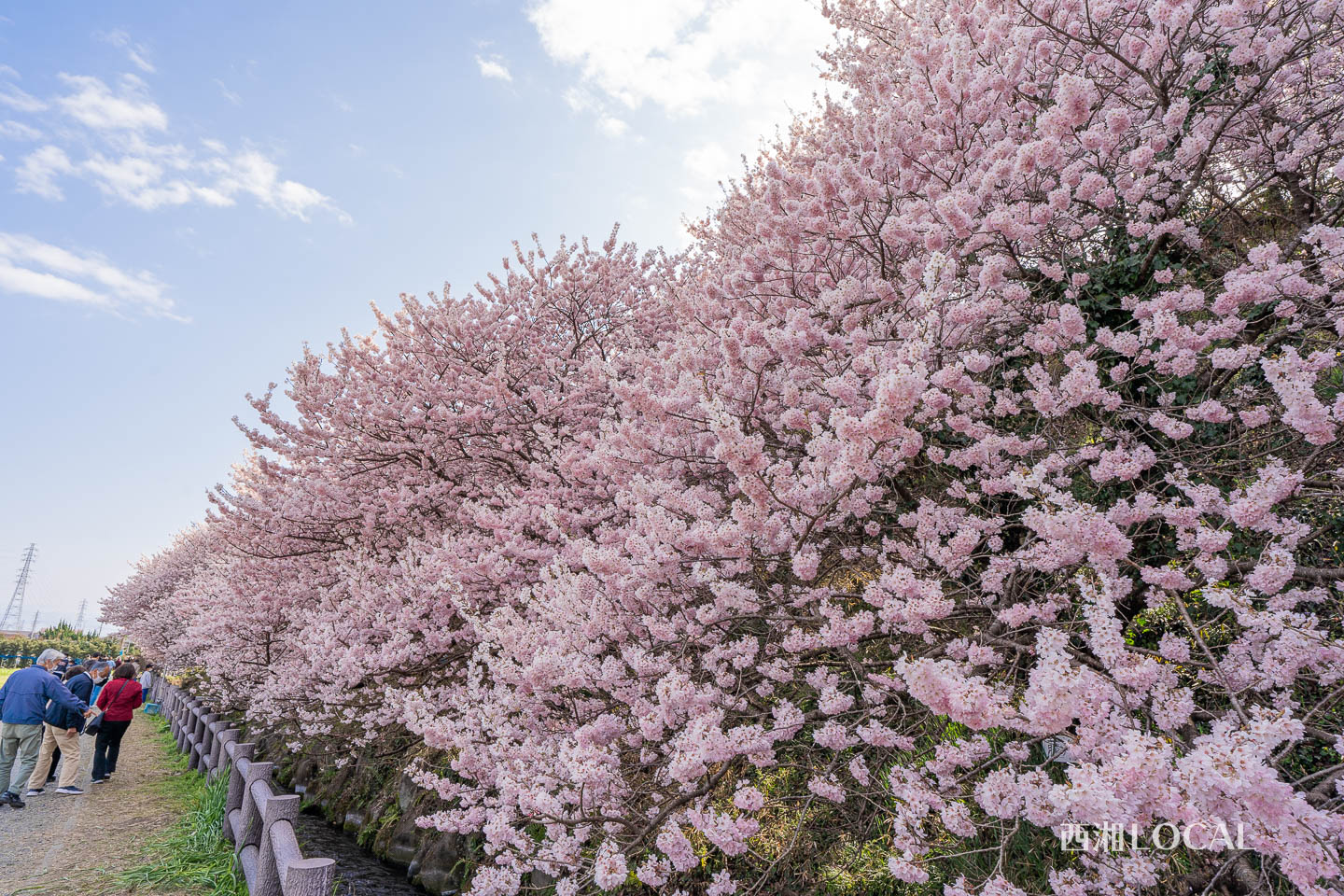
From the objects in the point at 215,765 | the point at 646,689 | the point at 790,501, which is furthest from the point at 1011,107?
the point at 215,765

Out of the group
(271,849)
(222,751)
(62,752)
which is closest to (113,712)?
(62,752)

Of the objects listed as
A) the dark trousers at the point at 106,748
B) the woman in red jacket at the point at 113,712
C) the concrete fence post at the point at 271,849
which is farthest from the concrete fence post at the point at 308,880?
the dark trousers at the point at 106,748

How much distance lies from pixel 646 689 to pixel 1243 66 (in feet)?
18.1

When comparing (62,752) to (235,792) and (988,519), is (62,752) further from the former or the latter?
(988,519)

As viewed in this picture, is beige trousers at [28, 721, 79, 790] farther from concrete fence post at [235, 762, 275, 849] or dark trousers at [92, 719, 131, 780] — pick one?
concrete fence post at [235, 762, 275, 849]

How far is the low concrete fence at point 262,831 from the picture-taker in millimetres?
3623

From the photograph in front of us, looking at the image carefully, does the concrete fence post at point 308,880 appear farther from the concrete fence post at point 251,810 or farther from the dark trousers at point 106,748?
the dark trousers at point 106,748

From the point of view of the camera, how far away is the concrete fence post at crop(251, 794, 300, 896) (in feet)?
14.6

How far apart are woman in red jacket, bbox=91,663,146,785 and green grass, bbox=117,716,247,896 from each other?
88.7 inches

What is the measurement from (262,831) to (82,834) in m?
3.78

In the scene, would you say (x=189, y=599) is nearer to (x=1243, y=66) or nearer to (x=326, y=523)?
(x=326, y=523)

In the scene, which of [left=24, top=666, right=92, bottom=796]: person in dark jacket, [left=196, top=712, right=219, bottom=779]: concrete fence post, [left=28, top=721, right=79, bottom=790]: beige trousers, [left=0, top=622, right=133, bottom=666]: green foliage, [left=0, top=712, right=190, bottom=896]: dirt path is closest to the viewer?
[left=0, top=712, right=190, bottom=896]: dirt path

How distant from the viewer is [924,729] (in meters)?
4.39

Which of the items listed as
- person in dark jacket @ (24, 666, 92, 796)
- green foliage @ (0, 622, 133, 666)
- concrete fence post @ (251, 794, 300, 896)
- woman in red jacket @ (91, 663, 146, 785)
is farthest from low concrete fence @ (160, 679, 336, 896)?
green foliage @ (0, 622, 133, 666)
